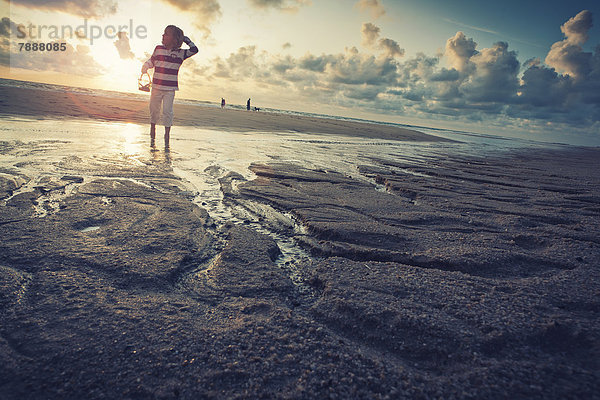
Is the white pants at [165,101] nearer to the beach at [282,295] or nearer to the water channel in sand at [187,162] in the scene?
the water channel in sand at [187,162]

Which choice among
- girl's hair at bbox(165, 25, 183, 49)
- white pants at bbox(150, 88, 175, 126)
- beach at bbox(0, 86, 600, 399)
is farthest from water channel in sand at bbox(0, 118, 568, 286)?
girl's hair at bbox(165, 25, 183, 49)

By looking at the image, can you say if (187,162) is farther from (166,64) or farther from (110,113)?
(110,113)

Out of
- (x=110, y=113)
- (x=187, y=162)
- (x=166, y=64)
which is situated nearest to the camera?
(x=187, y=162)

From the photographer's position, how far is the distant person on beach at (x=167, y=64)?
559cm

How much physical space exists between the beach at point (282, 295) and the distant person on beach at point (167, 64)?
3.15 meters

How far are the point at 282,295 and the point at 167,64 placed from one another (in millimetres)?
5616

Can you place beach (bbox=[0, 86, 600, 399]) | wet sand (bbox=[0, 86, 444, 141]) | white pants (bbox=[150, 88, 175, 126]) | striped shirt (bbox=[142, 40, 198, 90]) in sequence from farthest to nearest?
wet sand (bbox=[0, 86, 444, 141]) < white pants (bbox=[150, 88, 175, 126]) < striped shirt (bbox=[142, 40, 198, 90]) < beach (bbox=[0, 86, 600, 399])

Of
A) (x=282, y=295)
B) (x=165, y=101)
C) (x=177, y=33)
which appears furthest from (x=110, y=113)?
(x=282, y=295)

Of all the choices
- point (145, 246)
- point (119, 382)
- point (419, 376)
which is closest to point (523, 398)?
point (419, 376)

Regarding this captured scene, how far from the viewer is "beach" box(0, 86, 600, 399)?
1063 millimetres

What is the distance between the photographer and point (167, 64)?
19.0 feet

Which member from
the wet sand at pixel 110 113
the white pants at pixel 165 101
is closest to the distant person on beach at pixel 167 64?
the white pants at pixel 165 101

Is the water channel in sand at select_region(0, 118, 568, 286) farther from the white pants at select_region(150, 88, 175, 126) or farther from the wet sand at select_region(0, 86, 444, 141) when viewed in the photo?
the wet sand at select_region(0, 86, 444, 141)

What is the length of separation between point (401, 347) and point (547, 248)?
1.79m
